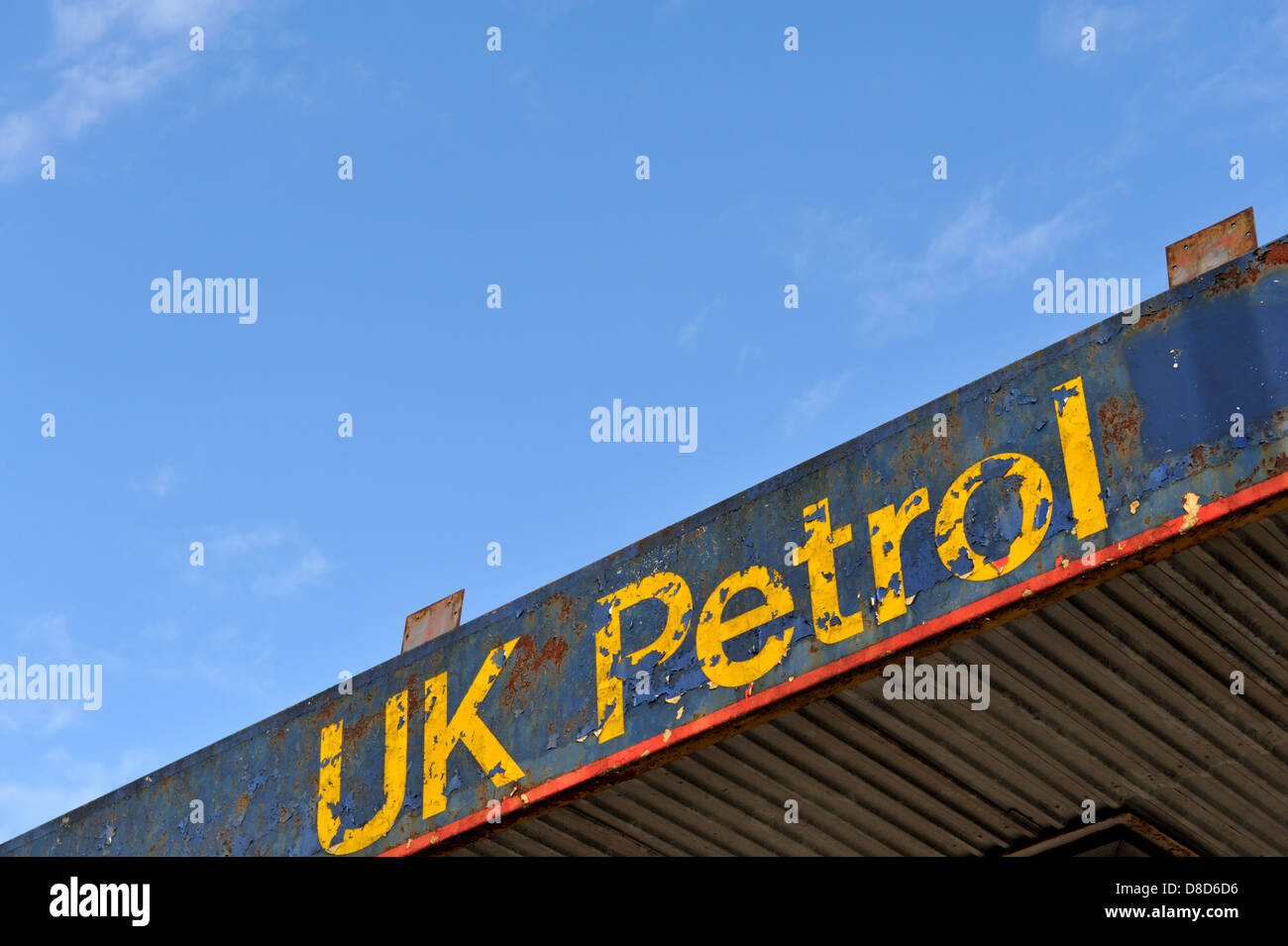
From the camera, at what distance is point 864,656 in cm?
784

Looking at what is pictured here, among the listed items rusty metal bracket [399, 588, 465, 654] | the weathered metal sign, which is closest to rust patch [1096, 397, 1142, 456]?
the weathered metal sign

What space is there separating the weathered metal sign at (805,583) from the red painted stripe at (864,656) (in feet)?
0.04

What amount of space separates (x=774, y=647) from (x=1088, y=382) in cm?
220

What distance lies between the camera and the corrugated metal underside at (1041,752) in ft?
25.6

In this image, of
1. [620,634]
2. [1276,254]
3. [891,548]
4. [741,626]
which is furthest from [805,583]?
[1276,254]

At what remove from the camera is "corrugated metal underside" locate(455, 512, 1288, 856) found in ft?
25.6

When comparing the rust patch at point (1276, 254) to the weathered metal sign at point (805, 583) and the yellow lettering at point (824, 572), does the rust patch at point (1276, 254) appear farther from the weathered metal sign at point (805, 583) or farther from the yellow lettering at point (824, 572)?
the yellow lettering at point (824, 572)

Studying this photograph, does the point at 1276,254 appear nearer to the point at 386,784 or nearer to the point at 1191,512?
the point at 1191,512

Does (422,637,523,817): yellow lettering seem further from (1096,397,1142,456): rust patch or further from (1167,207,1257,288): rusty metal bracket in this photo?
(1167,207,1257,288): rusty metal bracket
